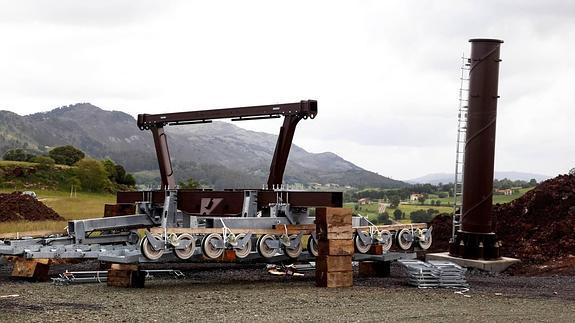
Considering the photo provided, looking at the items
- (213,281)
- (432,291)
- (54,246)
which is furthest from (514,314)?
(54,246)

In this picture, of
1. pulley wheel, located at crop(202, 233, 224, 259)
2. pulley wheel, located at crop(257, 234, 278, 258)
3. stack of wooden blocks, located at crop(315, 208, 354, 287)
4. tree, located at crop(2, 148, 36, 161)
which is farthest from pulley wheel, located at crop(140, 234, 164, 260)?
tree, located at crop(2, 148, 36, 161)

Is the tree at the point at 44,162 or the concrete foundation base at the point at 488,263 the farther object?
Result: the tree at the point at 44,162

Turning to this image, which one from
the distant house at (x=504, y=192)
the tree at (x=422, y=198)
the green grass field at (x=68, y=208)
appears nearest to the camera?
the green grass field at (x=68, y=208)

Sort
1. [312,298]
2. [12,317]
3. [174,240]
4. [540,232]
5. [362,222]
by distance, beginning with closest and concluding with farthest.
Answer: [12,317]
[312,298]
[174,240]
[362,222]
[540,232]

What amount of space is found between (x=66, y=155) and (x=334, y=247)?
205 ft

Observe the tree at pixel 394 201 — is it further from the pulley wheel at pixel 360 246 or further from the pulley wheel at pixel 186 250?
the pulley wheel at pixel 186 250

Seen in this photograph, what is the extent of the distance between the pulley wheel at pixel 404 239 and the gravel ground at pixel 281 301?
828mm

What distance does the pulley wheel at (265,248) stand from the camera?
1345 centimetres

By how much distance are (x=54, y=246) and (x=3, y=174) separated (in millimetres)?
46514

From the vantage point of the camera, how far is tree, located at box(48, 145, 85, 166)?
69812mm

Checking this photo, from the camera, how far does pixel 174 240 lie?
12.6 m

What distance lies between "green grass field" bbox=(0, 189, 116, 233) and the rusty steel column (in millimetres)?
14529

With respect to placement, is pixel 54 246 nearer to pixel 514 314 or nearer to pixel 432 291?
pixel 432 291

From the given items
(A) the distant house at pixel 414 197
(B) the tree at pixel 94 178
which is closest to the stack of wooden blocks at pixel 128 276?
(A) the distant house at pixel 414 197
